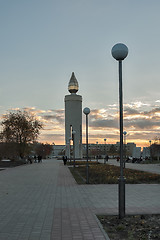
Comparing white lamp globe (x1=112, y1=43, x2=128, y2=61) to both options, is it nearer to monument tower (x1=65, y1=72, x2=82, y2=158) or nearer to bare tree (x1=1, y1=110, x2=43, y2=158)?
bare tree (x1=1, y1=110, x2=43, y2=158)

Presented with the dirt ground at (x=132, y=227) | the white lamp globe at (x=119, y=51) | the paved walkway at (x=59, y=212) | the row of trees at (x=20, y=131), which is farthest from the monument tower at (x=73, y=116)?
the dirt ground at (x=132, y=227)

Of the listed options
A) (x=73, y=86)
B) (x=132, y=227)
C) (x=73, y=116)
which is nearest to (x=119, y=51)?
(x=132, y=227)

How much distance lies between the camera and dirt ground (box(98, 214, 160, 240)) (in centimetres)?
569

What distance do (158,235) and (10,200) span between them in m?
5.90

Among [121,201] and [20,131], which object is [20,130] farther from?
[121,201]

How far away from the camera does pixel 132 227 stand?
634 cm

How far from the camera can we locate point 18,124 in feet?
160

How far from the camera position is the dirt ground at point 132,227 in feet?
18.7

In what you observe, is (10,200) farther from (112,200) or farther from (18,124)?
(18,124)

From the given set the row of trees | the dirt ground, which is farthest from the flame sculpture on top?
the dirt ground

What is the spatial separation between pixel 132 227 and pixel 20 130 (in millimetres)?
44606

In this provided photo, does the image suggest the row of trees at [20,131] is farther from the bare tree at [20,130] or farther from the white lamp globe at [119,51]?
the white lamp globe at [119,51]

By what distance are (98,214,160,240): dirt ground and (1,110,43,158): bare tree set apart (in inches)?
1651

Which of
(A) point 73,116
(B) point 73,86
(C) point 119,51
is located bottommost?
(C) point 119,51
